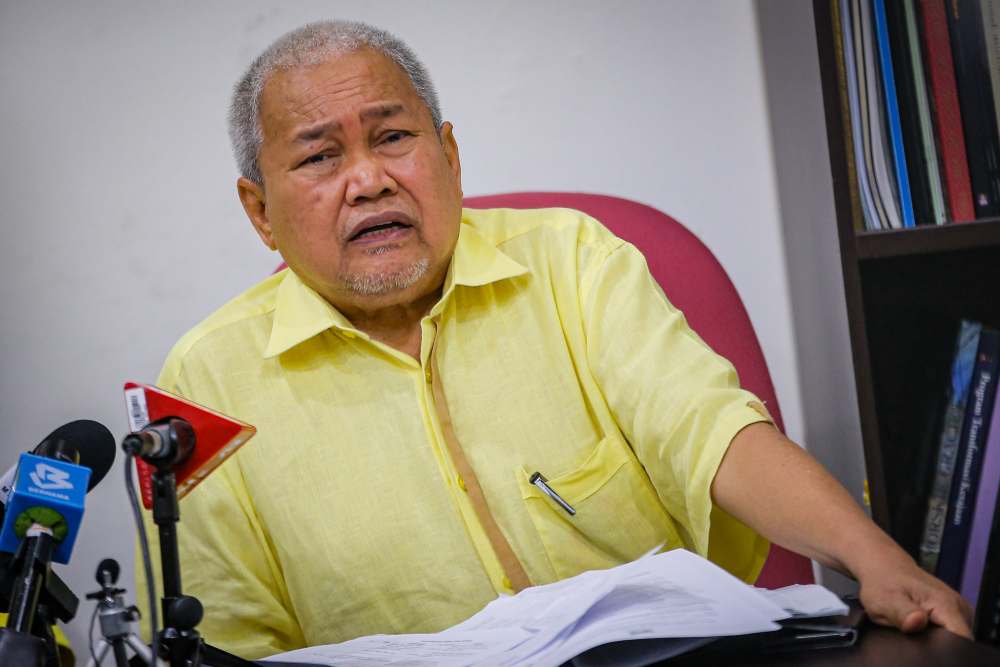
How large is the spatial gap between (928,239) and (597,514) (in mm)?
563

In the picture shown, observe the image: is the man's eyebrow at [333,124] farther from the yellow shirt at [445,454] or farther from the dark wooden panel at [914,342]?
the dark wooden panel at [914,342]

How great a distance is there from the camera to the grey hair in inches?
53.1

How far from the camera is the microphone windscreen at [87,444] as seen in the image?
77 cm

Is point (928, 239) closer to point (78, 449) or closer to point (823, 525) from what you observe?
point (823, 525)

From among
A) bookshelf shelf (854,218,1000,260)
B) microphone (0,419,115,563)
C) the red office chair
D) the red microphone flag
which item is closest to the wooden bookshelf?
bookshelf shelf (854,218,1000,260)

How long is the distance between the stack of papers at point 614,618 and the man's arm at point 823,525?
6 centimetres

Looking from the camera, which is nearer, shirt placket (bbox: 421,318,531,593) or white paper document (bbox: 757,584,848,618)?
white paper document (bbox: 757,584,848,618)

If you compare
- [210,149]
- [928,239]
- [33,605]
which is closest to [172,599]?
[33,605]

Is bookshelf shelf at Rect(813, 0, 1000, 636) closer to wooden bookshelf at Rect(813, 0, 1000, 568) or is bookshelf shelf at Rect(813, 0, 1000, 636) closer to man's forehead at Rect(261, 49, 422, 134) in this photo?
wooden bookshelf at Rect(813, 0, 1000, 568)

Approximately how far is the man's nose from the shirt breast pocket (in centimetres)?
40

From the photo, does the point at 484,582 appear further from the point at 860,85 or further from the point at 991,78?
the point at 991,78

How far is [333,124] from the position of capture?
1.32 m

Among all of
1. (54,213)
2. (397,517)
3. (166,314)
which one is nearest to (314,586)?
(397,517)

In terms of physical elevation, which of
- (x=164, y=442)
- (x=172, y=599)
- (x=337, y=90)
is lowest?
(x=172, y=599)
